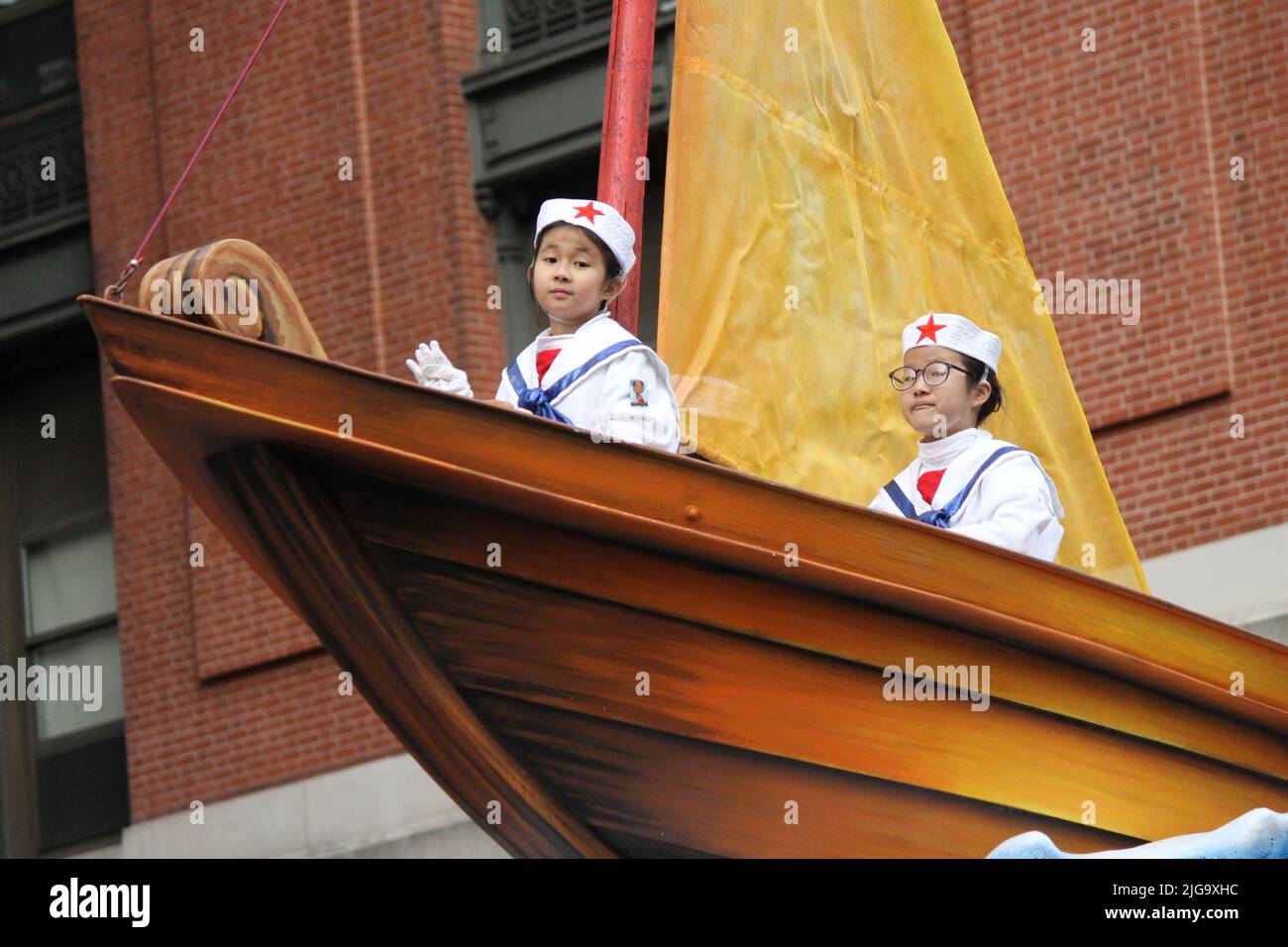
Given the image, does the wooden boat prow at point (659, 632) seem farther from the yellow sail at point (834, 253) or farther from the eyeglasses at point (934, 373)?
the yellow sail at point (834, 253)

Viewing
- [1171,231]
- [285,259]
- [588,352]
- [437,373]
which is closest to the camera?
[437,373]

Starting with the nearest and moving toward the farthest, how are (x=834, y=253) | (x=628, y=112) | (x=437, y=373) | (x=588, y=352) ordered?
(x=437, y=373), (x=588, y=352), (x=628, y=112), (x=834, y=253)

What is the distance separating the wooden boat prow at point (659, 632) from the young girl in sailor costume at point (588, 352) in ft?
1.03

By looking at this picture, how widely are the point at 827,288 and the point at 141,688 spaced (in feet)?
30.2

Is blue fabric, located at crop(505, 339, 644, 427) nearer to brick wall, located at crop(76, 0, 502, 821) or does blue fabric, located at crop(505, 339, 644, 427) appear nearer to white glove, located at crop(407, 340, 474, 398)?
white glove, located at crop(407, 340, 474, 398)

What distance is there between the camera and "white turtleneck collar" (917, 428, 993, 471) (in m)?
7.79

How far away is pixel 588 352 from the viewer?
289 inches

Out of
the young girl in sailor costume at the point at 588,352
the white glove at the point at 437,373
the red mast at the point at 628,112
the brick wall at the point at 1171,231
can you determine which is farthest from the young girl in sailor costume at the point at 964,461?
the brick wall at the point at 1171,231

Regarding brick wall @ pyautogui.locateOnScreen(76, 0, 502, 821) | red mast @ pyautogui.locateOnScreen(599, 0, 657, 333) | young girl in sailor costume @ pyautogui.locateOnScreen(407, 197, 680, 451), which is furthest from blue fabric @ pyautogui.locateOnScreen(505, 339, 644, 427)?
brick wall @ pyautogui.locateOnScreen(76, 0, 502, 821)

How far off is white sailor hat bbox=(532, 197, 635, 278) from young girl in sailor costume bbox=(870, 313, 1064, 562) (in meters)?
1.03

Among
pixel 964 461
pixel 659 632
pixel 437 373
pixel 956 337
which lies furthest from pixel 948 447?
pixel 437 373

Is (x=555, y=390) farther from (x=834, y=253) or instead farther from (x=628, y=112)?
(x=834, y=253)

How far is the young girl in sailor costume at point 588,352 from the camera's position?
7.30m

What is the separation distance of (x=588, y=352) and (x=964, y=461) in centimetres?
119
